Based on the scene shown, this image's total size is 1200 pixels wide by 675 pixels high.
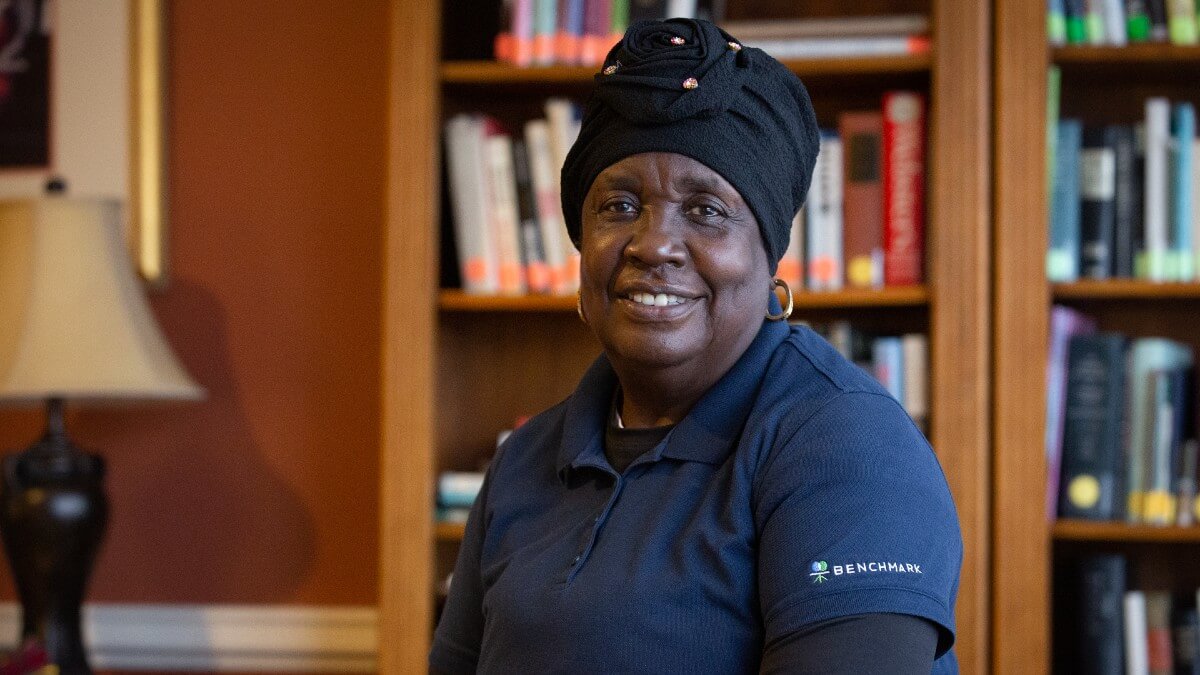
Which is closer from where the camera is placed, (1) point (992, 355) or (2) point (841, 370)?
(2) point (841, 370)

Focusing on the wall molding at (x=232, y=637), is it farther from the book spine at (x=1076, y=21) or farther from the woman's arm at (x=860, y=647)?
the woman's arm at (x=860, y=647)

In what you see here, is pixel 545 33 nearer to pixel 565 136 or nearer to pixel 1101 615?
pixel 565 136

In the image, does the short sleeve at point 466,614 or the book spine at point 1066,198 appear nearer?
the short sleeve at point 466,614

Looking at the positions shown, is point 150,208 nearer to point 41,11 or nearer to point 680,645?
point 41,11

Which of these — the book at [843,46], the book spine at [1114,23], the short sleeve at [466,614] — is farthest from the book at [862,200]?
the short sleeve at [466,614]

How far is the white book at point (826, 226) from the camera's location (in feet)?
7.96

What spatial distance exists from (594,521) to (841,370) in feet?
0.91

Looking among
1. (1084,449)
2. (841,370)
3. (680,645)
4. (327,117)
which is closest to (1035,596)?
(1084,449)

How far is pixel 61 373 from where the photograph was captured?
241 centimetres

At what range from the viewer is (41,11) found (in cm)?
293

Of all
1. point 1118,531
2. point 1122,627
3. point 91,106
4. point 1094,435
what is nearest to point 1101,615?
point 1122,627

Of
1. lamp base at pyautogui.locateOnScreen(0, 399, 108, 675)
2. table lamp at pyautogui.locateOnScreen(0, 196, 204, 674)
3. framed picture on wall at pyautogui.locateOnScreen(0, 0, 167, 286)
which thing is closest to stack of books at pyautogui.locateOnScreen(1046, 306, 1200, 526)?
table lamp at pyautogui.locateOnScreen(0, 196, 204, 674)

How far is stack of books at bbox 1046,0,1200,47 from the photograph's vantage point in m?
2.36

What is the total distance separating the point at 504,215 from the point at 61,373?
0.84m
